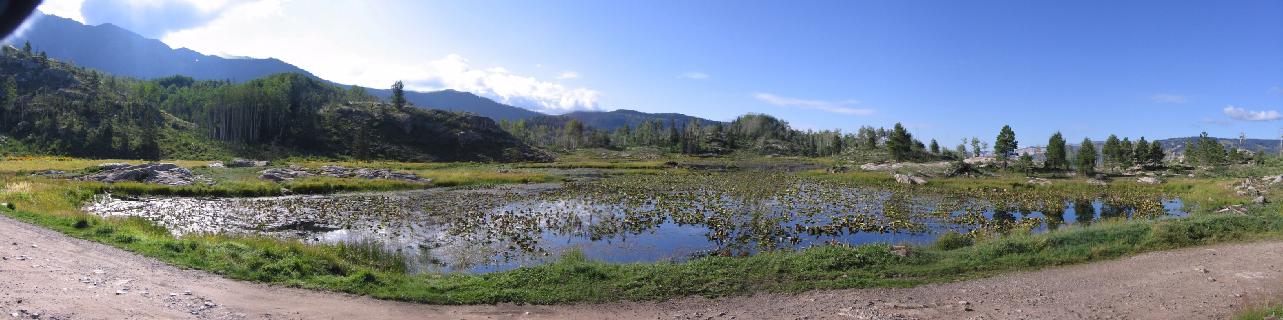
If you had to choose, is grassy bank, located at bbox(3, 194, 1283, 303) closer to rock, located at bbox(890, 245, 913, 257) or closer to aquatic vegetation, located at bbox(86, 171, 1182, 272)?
rock, located at bbox(890, 245, 913, 257)

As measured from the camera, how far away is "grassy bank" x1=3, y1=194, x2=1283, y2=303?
15055 millimetres

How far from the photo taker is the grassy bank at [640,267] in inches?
593

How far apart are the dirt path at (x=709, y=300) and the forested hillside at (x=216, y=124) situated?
4047 inches

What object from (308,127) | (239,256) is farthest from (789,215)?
(308,127)

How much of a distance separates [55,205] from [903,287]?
35.9 m

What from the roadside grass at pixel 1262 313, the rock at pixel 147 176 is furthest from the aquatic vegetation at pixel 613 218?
the roadside grass at pixel 1262 313

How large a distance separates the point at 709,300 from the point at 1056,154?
10958 cm

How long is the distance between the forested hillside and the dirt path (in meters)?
103

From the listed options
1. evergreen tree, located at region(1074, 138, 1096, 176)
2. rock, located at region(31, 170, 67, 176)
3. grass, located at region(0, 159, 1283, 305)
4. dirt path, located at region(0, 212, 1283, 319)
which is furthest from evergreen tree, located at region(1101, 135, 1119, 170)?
rock, located at region(31, 170, 67, 176)

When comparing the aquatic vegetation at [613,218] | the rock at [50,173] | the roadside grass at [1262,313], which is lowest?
the aquatic vegetation at [613,218]

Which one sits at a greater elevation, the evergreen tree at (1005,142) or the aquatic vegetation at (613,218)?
the evergreen tree at (1005,142)

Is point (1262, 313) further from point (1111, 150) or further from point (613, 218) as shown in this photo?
point (1111, 150)

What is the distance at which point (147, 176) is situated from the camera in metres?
44.3

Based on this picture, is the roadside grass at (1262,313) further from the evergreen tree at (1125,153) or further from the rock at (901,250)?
the evergreen tree at (1125,153)
